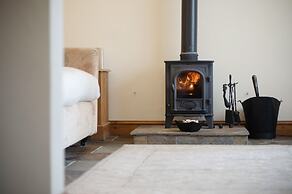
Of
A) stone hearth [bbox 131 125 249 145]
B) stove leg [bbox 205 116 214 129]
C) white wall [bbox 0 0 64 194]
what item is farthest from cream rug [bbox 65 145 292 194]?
stove leg [bbox 205 116 214 129]

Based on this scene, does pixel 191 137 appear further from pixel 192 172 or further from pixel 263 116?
pixel 192 172

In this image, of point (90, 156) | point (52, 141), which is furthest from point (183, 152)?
point (52, 141)

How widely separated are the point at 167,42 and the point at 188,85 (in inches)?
29.8

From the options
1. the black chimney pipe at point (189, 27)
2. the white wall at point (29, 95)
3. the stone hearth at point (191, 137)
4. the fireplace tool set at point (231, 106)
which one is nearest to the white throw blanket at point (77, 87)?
the stone hearth at point (191, 137)

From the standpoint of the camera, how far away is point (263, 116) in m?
4.29

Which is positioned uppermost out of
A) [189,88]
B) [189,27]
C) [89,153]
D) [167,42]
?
[189,27]

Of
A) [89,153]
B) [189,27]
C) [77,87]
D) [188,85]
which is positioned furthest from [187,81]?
[77,87]

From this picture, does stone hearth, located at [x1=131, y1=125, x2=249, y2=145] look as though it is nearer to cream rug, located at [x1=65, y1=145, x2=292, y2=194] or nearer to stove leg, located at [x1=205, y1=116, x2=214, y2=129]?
stove leg, located at [x1=205, y1=116, x2=214, y2=129]

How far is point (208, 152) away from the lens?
3146 millimetres

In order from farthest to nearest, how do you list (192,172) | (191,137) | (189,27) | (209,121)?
1. (189,27)
2. (209,121)
3. (191,137)
4. (192,172)

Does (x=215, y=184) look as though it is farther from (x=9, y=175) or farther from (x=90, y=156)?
(x=90, y=156)

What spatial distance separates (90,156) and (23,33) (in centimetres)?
207

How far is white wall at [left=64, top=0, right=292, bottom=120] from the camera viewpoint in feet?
15.4

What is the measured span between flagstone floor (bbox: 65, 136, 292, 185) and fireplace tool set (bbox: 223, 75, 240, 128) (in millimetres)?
271
